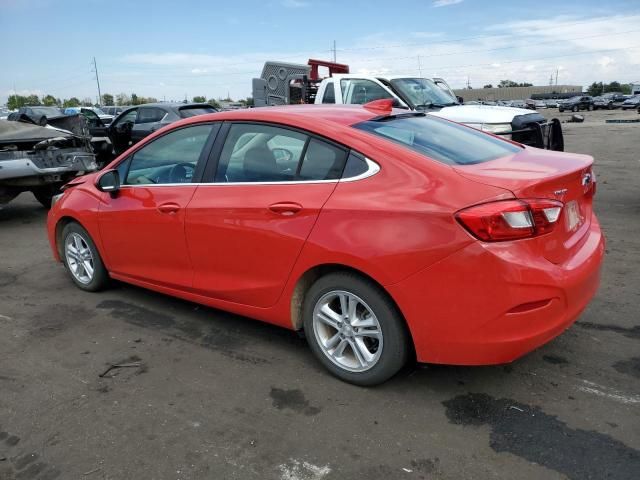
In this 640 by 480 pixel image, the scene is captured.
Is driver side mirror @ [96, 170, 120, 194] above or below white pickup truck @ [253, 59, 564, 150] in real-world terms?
below

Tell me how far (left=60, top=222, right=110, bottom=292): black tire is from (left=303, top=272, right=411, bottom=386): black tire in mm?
2422

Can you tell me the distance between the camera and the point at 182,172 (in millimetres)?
3918

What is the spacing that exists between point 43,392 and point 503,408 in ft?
8.77

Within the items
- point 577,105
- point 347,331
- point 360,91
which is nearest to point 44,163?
point 360,91

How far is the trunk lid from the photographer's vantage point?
2.73 m

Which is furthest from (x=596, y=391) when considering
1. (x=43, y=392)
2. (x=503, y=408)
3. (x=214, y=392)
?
(x=43, y=392)

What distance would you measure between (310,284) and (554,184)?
149cm

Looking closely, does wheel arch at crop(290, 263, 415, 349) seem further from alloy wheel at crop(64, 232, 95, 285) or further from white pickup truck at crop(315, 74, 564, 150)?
white pickup truck at crop(315, 74, 564, 150)

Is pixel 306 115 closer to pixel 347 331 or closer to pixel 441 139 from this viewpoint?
pixel 441 139

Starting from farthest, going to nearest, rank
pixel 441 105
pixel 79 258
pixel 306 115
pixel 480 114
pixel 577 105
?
pixel 577 105
pixel 441 105
pixel 480 114
pixel 79 258
pixel 306 115

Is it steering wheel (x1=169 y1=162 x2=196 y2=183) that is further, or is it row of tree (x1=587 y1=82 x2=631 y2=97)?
row of tree (x1=587 y1=82 x2=631 y2=97)

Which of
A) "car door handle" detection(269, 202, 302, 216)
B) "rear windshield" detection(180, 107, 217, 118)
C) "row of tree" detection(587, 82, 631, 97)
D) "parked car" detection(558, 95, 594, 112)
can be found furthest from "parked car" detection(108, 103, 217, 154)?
"row of tree" detection(587, 82, 631, 97)

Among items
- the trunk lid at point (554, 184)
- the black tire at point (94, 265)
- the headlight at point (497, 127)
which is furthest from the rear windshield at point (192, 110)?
the trunk lid at point (554, 184)

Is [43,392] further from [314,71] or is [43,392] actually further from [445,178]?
[314,71]
